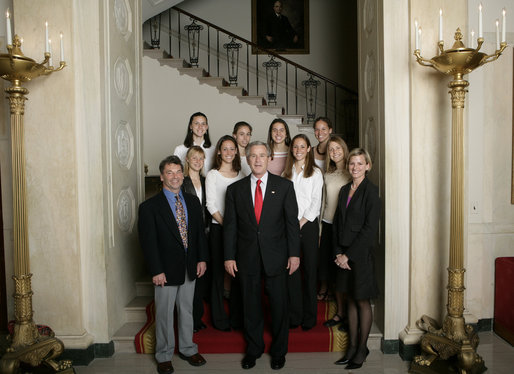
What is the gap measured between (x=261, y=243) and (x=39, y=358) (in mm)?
1799

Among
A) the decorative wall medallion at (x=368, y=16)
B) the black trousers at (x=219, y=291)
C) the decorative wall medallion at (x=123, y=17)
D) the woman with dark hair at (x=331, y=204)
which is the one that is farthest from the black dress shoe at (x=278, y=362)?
the decorative wall medallion at (x=123, y=17)

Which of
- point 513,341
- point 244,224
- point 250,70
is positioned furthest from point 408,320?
point 250,70

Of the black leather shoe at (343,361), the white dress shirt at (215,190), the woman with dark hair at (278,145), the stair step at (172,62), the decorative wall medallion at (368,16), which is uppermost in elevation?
the stair step at (172,62)

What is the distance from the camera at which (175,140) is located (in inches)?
281

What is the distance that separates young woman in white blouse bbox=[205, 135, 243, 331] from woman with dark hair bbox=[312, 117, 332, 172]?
747 millimetres

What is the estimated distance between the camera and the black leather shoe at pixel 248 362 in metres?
3.31

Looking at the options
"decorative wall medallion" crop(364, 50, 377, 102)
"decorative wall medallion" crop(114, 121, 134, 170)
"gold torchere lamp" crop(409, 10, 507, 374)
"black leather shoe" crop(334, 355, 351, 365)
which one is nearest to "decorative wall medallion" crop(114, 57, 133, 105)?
"decorative wall medallion" crop(114, 121, 134, 170)

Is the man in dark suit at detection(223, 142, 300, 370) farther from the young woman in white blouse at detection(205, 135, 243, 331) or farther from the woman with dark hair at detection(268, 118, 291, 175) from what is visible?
the woman with dark hair at detection(268, 118, 291, 175)

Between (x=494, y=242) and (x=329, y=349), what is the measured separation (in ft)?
6.42

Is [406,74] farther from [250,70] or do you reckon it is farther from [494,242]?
[250,70]

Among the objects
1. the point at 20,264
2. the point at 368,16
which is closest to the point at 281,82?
the point at 368,16

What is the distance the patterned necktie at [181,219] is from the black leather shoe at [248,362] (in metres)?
1.02

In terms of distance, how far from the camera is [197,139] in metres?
4.04

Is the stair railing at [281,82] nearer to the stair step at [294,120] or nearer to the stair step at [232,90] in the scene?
the stair step at [294,120]
